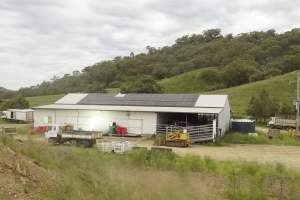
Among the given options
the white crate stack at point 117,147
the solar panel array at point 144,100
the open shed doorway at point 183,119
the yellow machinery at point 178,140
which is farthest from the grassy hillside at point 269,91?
the white crate stack at point 117,147

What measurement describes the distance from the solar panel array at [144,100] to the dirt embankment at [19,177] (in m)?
31.8

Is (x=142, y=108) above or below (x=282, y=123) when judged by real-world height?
above

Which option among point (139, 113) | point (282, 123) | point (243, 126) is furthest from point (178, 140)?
point (282, 123)

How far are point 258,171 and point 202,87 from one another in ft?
288

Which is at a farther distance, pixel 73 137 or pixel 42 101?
pixel 42 101

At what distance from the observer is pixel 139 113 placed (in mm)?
40344

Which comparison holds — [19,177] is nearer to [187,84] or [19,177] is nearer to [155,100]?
[155,100]

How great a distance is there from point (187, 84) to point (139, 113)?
70.1 metres

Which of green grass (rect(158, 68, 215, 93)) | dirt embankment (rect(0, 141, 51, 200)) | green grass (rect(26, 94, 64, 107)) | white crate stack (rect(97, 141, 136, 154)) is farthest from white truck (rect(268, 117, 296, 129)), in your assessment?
green grass (rect(158, 68, 215, 93))

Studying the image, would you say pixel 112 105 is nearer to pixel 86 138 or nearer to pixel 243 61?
pixel 86 138

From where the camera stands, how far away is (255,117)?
58.3 metres

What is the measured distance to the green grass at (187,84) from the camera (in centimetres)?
10454

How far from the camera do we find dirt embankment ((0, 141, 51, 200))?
9.79 meters

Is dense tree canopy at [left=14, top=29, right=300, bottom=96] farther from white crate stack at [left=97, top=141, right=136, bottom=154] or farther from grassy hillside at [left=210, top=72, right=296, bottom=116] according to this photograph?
white crate stack at [left=97, top=141, right=136, bottom=154]
